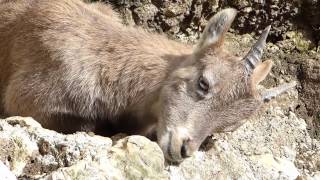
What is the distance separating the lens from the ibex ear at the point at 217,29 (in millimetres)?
7422

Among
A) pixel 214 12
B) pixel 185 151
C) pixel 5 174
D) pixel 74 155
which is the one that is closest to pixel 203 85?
pixel 185 151

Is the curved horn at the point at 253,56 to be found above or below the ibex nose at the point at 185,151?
above

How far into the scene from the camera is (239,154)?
777 centimetres

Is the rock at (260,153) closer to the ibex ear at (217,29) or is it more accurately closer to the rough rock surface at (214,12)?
the ibex ear at (217,29)

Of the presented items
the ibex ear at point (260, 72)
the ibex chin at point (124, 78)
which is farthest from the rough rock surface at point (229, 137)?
the ibex ear at point (260, 72)

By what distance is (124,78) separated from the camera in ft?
Answer: 25.3

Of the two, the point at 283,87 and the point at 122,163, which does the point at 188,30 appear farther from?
the point at 122,163

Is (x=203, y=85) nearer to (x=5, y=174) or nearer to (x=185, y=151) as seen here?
(x=185, y=151)

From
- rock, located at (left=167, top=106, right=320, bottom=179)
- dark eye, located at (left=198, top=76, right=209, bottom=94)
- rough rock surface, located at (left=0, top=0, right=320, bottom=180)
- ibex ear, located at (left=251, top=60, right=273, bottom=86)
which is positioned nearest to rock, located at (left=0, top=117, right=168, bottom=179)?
rough rock surface, located at (left=0, top=0, right=320, bottom=180)

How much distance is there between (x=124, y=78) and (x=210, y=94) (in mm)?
965

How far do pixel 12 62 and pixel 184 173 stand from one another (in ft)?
7.82

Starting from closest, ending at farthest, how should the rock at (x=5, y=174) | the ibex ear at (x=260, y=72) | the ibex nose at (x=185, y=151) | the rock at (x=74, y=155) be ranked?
the rock at (x=5, y=174)
the rock at (x=74, y=155)
the ibex nose at (x=185, y=151)
the ibex ear at (x=260, y=72)

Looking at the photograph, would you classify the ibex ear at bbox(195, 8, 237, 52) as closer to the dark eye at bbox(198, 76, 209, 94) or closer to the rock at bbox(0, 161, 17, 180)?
the dark eye at bbox(198, 76, 209, 94)

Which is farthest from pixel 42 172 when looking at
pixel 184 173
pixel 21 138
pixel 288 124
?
pixel 288 124
